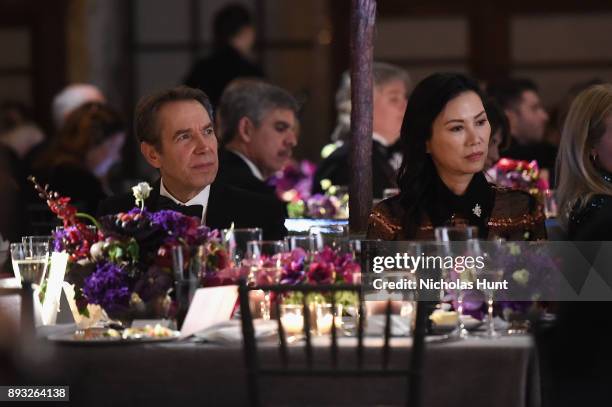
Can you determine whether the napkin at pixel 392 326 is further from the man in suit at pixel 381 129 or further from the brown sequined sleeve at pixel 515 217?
the man in suit at pixel 381 129

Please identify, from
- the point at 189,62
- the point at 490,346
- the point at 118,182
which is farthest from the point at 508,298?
the point at 189,62

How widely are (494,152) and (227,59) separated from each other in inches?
131

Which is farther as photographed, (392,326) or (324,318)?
(324,318)

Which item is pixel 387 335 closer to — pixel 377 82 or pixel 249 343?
pixel 249 343

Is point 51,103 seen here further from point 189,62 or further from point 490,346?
point 490,346

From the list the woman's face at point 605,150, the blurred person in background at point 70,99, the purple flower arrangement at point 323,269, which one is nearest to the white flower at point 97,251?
the purple flower arrangement at point 323,269

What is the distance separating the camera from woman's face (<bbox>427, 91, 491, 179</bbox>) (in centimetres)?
473

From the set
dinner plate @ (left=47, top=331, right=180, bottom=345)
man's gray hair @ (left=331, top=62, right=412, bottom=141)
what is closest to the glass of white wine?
dinner plate @ (left=47, top=331, right=180, bottom=345)

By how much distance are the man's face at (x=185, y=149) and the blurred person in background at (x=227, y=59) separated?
166 inches

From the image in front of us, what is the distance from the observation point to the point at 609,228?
355 centimetres

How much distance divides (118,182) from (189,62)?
1.22m

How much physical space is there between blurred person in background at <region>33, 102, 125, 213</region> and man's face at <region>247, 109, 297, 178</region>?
44.1 inches

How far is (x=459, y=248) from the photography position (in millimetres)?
3689

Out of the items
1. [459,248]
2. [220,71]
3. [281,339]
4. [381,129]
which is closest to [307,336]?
[281,339]
